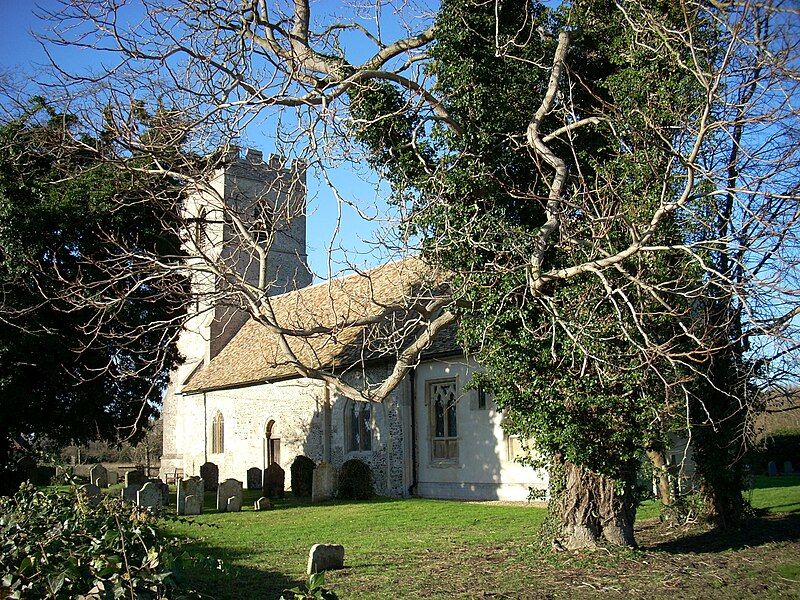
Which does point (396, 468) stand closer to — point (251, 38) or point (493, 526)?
point (493, 526)

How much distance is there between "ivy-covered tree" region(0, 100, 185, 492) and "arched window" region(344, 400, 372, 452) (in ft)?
23.5

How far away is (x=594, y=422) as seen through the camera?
1055cm

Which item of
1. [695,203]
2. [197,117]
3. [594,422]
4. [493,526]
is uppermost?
[197,117]

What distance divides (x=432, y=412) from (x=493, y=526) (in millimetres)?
7548

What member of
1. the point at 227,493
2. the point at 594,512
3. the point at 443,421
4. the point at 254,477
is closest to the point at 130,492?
the point at 227,493

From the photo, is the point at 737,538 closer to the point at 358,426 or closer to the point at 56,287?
the point at 358,426

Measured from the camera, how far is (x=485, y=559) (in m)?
10.5

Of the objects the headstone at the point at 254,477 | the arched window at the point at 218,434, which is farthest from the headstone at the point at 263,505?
the arched window at the point at 218,434

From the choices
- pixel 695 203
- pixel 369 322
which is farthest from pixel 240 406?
pixel 695 203

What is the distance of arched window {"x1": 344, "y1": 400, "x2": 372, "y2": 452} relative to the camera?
23.6 m

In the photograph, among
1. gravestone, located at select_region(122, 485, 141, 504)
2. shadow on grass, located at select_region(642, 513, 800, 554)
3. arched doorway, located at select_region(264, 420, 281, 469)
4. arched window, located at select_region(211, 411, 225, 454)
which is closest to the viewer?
shadow on grass, located at select_region(642, 513, 800, 554)

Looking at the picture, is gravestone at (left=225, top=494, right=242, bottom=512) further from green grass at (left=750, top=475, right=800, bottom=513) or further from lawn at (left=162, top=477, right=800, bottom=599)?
green grass at (left=750, top=475, right=800, bottom=513)

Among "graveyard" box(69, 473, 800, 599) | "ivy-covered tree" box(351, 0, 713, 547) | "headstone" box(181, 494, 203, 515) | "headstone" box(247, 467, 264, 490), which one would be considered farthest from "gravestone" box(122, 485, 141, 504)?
"ivy-covered tree" box(351, 0, 713, 547)

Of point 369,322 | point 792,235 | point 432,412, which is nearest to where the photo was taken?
point 792,235
